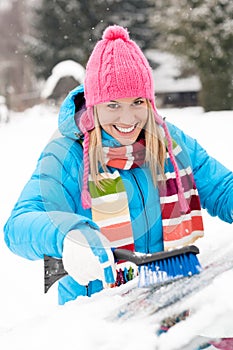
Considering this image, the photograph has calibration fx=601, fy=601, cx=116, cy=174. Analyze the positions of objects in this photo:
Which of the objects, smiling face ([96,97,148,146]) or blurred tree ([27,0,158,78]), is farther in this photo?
blurred tree ([27,0,158,78])

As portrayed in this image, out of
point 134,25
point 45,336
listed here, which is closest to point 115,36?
point 45,336

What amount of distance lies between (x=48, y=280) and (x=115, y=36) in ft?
3.16

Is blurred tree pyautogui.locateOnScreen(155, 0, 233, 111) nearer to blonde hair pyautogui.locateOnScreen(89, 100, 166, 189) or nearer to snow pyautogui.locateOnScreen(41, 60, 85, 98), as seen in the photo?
snow pyautogui.locateOnScreen(41, 60, 85, 98)

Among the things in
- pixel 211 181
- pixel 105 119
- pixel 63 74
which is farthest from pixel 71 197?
pixel 63 74

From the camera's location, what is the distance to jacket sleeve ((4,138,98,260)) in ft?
5.81

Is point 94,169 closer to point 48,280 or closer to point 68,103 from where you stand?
point 68,103

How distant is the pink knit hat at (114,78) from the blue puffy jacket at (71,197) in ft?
0.19

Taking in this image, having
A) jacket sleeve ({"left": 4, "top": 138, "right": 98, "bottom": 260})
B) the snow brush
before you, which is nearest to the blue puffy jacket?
jacket sleeve ({"left": 4, "top": 138, "right": 98, "bottom": 260})

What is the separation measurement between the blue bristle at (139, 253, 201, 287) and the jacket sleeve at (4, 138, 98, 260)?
0.68 ft

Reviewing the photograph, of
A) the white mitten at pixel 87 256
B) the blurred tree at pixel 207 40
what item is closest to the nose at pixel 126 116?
the white mitten at pixel 87 256

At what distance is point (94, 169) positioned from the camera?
2.19 m

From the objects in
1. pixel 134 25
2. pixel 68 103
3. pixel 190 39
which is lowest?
pixel 68 103

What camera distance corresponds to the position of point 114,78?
7.18 feet

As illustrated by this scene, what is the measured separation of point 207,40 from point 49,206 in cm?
1661
